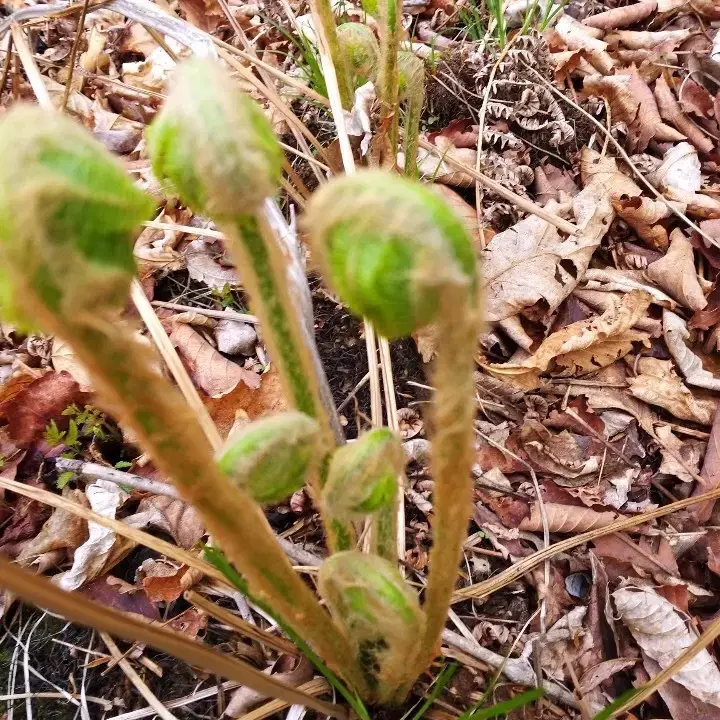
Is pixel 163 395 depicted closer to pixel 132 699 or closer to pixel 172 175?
pixel 172 175

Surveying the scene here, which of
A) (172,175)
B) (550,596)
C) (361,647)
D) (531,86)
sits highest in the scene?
(172,175)

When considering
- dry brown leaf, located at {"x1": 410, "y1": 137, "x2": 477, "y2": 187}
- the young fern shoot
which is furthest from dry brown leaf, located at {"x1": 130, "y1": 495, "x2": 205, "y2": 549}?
dry brown leaf, located at {"x1": 410, "y1": 137, "x2": 477, "y2": 187}

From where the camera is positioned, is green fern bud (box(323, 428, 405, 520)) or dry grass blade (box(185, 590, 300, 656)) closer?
green fern bud (box(323, 428, 405, 520))

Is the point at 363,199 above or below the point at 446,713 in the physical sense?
above

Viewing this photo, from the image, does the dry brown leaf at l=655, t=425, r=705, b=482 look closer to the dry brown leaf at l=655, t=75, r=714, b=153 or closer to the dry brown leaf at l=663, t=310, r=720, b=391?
the dry brown leaf at l=663, t=310, r=720, b=391

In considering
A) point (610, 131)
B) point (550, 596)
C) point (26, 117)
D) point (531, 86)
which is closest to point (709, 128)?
point (610, 131)

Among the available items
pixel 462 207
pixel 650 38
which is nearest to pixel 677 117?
pixel 650 38
